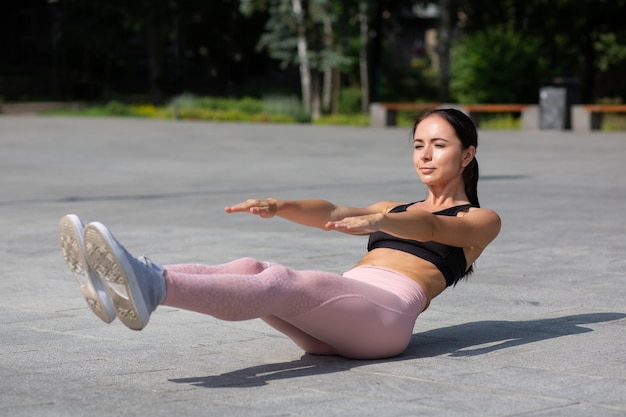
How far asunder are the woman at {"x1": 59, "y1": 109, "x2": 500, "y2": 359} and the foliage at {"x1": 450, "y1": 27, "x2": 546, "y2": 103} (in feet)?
105

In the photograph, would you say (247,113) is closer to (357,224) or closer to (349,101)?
(349,101)

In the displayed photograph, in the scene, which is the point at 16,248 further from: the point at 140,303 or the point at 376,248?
the point at 140,303

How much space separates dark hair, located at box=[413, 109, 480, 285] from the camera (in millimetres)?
5426

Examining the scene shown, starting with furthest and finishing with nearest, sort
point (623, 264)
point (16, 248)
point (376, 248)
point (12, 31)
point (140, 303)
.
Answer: point (12, 31) < point (16, 248) < point (623, 264) < point (376, 248) < point (140, 303)

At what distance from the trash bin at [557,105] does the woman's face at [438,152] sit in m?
23.5

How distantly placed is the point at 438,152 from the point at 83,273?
1.73 m

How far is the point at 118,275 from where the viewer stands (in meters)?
4.31

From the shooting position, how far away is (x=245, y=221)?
1113cm

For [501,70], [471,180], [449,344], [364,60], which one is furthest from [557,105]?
[449,344]

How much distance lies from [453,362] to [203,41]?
2146 inches

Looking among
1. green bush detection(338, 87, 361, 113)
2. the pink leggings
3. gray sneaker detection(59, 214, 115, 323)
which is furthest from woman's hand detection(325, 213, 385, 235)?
green bush detection(338, 87, 361, 113)

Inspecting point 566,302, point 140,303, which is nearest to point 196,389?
point 140,303

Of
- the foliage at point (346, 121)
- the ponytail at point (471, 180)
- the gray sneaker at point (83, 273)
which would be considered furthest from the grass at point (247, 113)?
the gray sneaker at point (83, 273)

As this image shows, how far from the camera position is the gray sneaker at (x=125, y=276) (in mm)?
4297
